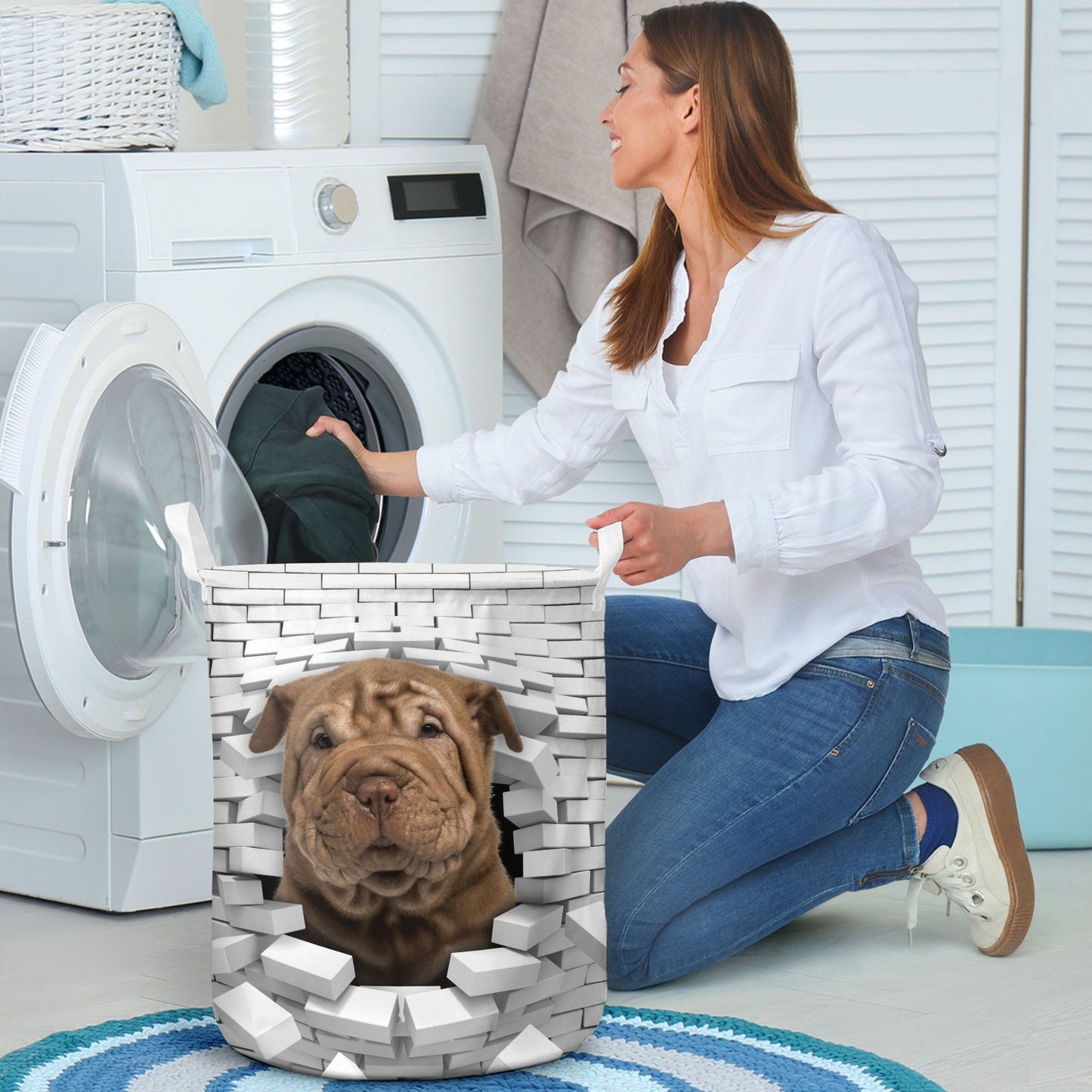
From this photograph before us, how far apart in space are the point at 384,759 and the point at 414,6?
59.4 inches

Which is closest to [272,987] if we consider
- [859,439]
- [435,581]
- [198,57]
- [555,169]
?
[435,581]

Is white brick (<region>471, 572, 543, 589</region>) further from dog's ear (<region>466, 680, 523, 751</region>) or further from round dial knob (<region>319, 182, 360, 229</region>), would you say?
round dial knob (<region>319, 182, 360, 229</region>)

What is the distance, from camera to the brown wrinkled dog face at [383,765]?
52.4 inches

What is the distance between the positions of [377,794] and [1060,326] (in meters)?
1.80

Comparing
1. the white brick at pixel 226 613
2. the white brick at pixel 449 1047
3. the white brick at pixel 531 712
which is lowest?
the white brick at pixel 449 1047

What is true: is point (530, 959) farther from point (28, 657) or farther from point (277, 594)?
point (28, 657)

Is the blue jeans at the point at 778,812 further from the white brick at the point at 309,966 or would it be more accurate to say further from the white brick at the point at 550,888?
the white brick at the point at 309,966

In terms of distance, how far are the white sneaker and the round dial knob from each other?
0.98m

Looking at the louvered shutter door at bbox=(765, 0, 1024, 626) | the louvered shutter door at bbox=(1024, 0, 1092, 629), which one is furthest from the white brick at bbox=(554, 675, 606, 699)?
the louvered shutter door at bbox=(1024, 0, 1092, 629)

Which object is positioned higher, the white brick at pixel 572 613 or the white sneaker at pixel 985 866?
the white brick at pixel 572 613

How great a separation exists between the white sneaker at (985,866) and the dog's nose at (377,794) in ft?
2.27

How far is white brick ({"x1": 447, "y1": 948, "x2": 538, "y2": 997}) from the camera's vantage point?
4.45 ft

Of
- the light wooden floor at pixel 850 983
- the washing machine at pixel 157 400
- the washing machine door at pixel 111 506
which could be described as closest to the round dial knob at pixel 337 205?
the washing machine at pixel 157 400

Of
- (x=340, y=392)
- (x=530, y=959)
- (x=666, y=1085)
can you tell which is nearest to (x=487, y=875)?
(x=530, y=959)
